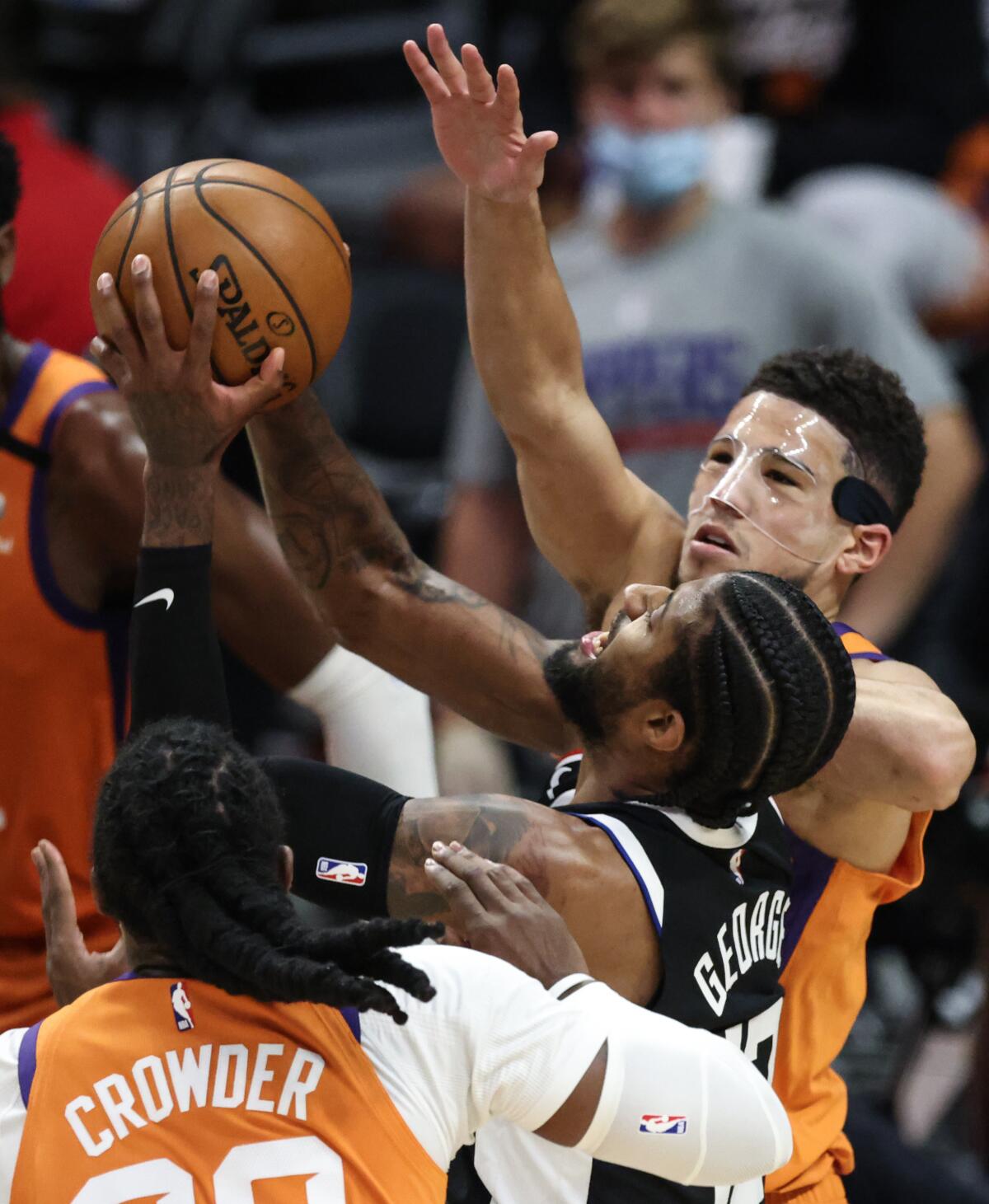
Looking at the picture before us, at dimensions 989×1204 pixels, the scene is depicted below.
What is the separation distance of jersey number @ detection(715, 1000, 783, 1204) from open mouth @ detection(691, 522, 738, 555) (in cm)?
75

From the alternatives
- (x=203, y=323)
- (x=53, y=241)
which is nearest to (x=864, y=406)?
(x=203, y=323)

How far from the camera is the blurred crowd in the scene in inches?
209

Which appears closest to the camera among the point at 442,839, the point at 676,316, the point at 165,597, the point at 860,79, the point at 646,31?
the point at 442,839

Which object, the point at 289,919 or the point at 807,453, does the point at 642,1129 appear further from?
the point at 807,453

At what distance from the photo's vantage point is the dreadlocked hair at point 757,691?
247 cm

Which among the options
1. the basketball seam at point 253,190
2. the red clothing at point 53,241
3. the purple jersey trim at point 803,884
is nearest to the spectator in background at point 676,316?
the red clothing at point 53,241

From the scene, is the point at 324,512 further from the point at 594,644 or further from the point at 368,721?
the point at 594,644

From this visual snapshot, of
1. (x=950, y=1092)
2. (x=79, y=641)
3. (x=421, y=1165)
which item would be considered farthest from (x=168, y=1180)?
(x=950, y=1092)

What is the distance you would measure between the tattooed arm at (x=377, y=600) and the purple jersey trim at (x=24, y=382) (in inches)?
16.2

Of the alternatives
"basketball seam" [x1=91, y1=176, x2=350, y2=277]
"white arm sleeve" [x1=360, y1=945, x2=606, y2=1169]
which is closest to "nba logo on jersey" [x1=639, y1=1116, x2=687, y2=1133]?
"white arm sleeve" [x1=360, y1=945, x2=606, y2=1169]

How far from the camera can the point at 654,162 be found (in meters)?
5.52

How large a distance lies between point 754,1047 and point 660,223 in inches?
135

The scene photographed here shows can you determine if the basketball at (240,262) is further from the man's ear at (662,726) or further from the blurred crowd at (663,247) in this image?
the blurred crowd at (663,247)

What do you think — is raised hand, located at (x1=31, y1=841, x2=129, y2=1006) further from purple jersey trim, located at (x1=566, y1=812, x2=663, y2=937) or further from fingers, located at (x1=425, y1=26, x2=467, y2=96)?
fingers, located at (x1=425, y1=26, x2=467, y2=96)
